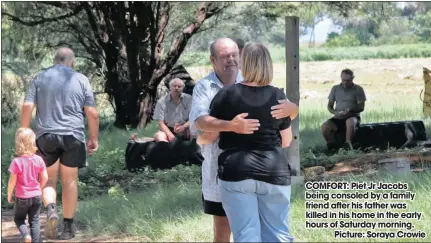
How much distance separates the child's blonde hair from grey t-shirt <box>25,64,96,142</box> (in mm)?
440

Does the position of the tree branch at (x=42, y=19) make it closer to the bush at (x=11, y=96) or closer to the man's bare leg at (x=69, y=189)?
the bush at (x=11, y=96)

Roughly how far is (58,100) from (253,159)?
258cm

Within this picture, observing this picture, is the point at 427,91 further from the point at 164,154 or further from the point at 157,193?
the point at 157,193

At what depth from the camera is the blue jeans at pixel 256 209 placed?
396cm

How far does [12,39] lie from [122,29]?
12.7 feet

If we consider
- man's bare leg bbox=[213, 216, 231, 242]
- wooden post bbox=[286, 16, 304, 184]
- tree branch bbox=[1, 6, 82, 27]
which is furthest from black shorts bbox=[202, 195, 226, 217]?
tree branch bbox=[1, 6, 82, 27]

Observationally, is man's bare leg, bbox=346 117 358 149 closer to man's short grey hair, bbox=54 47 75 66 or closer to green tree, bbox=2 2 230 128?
man's short grey hair, bbox=54 47 75 66

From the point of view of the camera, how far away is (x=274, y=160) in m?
4.00

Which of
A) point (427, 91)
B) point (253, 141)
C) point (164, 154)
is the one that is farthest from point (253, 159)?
point (427, 91)

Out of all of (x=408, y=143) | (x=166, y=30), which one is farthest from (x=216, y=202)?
(x=166, y=30)

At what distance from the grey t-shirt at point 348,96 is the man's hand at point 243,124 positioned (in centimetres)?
696

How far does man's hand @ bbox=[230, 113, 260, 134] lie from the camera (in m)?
3.89

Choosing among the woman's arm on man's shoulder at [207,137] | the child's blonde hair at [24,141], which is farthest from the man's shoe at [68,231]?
the woman's arm on man's shoulder at [207,137]

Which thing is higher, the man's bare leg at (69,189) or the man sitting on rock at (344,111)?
the man sitting on rock at (344,111)
